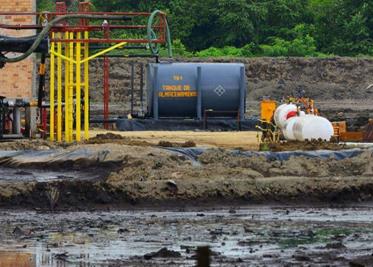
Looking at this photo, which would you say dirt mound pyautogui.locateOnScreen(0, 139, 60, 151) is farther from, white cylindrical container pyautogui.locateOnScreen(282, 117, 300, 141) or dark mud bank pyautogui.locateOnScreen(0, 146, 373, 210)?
white cylindrical container pyautogui.locateOnScreen(282, 117, 300, 141)

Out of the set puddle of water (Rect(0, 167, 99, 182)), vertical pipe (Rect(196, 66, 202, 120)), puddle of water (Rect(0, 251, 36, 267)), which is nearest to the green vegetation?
vertical pipe (Rect(196, 66, 202, 120))

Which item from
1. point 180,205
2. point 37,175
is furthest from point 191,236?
Result: point 37,175

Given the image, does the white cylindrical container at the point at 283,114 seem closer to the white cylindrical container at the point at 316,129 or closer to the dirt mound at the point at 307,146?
the white cylindrical container at the point at 316,129

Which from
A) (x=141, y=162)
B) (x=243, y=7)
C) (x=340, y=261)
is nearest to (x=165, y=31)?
(x=141, y=162)

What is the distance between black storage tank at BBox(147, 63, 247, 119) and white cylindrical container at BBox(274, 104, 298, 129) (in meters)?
5.22

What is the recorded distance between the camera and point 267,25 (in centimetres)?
6506

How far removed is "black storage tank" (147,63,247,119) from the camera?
38.9 m

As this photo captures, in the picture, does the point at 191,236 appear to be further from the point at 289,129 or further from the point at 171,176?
the point at 289,129

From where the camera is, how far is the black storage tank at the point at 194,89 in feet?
128

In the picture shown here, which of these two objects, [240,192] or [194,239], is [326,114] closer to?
[240,192]

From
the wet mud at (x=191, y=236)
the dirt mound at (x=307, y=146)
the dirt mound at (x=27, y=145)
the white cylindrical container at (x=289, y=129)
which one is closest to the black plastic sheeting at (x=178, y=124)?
the white cylindrical container at (x=289, y=129)

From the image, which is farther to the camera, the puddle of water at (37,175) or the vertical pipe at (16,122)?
the vertical pipe at (16,122)

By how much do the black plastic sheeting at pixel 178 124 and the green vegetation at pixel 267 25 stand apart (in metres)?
22.8

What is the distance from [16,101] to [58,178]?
9025mm
